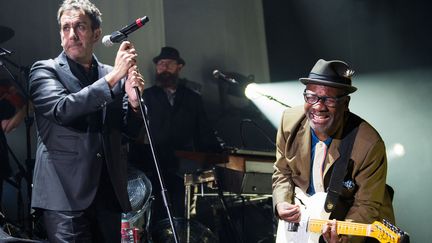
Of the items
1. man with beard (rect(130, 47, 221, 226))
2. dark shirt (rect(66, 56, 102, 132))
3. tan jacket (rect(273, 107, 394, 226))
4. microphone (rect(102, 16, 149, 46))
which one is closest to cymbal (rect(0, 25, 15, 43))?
man with beard (rect(130, 47, 221, 226))

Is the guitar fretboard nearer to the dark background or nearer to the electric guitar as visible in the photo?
the electric guitar

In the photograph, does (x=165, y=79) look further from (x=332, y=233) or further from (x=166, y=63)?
(x=332, y=233)

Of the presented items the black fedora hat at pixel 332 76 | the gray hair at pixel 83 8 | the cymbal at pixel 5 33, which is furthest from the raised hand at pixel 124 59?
the cymbal at pixel 5 33

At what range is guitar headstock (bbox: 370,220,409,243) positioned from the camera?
10.6 ft

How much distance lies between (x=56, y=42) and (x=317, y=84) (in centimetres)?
305

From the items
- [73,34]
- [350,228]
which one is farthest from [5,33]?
[350,228]

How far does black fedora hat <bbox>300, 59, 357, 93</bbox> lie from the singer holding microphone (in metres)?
1.13

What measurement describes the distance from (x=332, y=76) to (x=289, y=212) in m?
0.89

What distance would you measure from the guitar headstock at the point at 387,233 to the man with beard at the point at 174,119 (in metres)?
3.03

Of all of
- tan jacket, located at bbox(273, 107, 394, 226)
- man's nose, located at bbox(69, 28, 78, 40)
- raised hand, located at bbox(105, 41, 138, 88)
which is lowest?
tan jacket, located at bbox(273, 107, 394, 226)

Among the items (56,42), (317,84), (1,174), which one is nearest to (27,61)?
(56,42)

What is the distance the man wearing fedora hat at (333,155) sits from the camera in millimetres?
3486

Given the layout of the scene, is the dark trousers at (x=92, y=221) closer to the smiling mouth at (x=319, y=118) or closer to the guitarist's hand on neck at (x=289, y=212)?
the guitarist's hand on neck at (x=289, y=212)

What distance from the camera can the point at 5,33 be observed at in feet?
17.2
